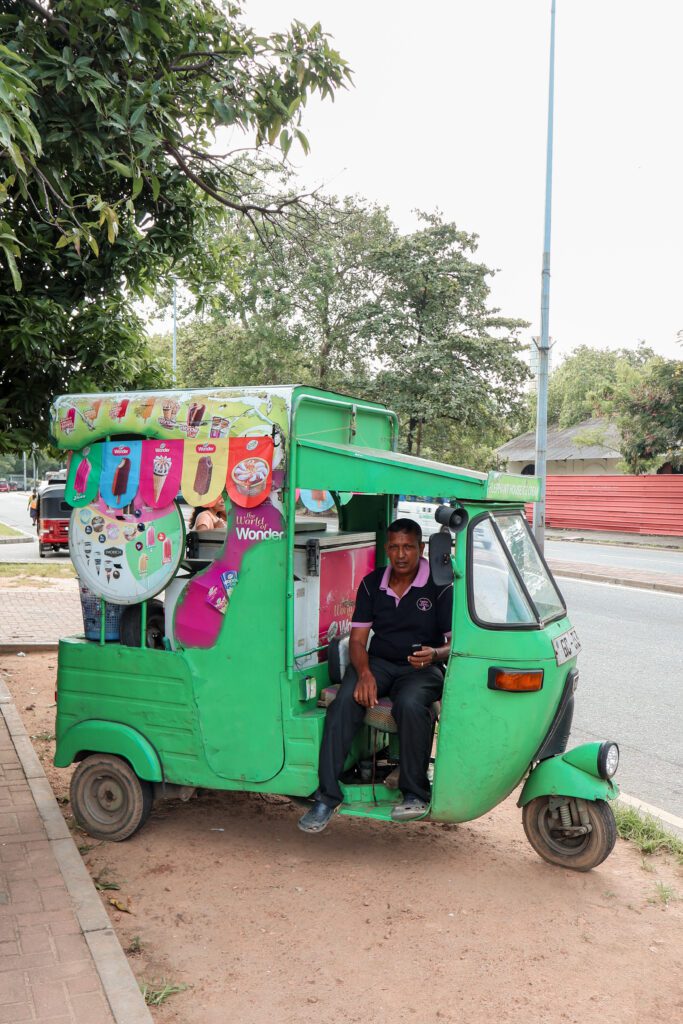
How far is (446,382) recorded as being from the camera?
2827 cm

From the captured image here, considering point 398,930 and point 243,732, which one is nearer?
point 398,930

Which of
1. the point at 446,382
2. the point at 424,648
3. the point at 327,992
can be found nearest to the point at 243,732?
the point at 424,648

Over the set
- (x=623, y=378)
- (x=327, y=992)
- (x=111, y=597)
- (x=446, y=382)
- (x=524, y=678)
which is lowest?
(x=327, y=992)

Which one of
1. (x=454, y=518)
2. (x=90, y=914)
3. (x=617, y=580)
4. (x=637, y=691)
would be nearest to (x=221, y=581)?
(x=454, y=518)

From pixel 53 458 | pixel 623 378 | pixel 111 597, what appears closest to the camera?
pixel 111 597

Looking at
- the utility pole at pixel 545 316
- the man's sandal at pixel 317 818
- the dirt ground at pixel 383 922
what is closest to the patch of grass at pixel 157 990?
the dirt ground at pixel 383 922

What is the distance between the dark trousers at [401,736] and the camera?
13.5 feet

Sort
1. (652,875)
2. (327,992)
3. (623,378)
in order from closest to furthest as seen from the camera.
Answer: (327,992) → (652,875) → (623,378)

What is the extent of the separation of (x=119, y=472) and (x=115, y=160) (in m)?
1.95

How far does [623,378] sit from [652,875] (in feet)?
137

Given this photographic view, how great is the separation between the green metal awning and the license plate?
27.4 inches

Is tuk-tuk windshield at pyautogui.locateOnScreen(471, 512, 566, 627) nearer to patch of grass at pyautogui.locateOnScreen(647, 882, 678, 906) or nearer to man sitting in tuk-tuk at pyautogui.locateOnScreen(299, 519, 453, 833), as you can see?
man sitting in tuk-tuk at pyautogui.locateOnScreen(299, 519, 453, 833)

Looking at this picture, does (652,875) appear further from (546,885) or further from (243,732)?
(243,732)

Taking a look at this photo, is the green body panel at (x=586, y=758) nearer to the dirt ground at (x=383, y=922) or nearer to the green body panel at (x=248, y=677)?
the dirt ground at (x=383, y=922)
